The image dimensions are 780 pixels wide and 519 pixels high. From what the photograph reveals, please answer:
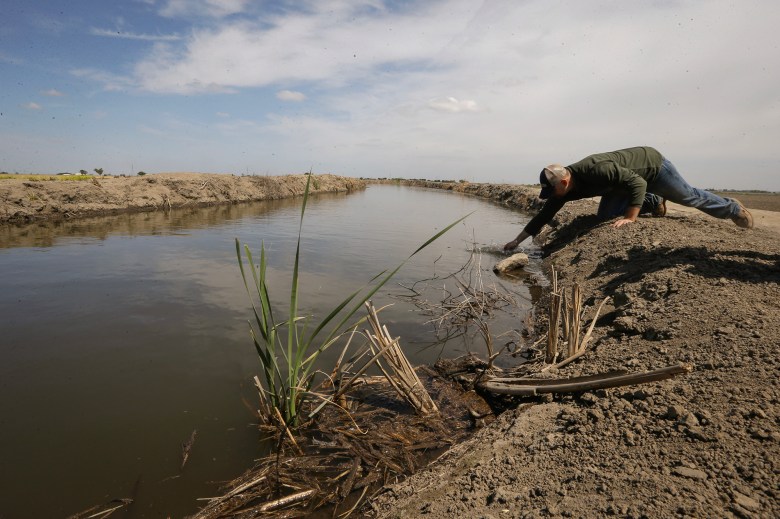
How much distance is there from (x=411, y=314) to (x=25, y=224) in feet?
39.7

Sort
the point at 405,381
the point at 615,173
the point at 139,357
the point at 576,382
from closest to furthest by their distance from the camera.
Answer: the point at 576,382 < the point at 405,381 < the point at 139,357 < the point at 615,173

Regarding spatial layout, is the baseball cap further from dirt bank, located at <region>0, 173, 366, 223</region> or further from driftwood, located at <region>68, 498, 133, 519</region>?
dirt bank, located at <region>0, 173, 366, 223</region>

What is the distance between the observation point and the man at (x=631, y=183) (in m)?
5.11

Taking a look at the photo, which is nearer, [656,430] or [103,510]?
[656,430]

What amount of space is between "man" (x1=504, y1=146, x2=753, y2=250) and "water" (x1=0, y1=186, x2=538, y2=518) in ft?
5.50

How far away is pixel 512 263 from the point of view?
23.1ft

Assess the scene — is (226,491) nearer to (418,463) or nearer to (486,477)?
(418,463)

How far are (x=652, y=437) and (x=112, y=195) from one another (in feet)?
56.7

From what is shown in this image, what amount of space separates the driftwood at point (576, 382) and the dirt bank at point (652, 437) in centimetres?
6

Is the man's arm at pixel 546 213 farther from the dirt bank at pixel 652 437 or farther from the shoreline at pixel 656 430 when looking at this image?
the dirt bank at pixel 652 437

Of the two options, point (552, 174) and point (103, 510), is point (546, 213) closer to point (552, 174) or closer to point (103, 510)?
point (552, 174)

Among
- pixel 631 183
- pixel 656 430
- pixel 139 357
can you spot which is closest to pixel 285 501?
pixel 656 430

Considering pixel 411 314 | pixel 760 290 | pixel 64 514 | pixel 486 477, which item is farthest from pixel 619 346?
pixel 64 514

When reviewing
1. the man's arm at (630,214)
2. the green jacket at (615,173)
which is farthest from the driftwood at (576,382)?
the man's arm at (630,214)
